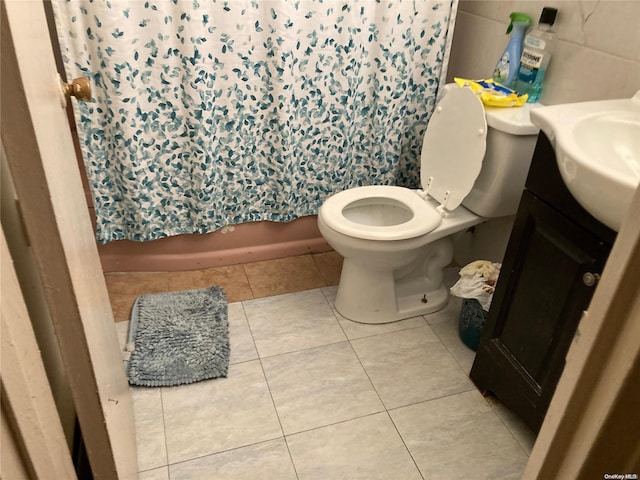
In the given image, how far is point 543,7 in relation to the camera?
169 cm

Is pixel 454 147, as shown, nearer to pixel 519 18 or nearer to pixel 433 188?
pixel 433 188

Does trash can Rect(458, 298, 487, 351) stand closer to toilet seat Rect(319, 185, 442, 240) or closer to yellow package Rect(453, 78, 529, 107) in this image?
toilet seat Rect(319, 185, 442, 240)

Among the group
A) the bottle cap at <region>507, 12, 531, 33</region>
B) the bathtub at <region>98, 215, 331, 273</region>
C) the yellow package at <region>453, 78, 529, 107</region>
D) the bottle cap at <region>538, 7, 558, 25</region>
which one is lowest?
the bathtub at <region>98, 215, 331, 273</region>

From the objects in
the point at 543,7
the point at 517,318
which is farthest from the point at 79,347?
the point at 543,7

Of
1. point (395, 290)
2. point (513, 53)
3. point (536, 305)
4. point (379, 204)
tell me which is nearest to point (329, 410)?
point (395, 290)

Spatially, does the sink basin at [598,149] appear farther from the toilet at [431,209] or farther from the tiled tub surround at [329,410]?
the tiled tub surround at [329,410]

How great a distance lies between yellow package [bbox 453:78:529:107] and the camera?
67.1 inches

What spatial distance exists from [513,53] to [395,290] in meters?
0.92

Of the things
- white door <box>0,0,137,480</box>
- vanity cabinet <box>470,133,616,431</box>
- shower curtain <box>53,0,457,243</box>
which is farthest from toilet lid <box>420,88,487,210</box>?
white door <box>0,0,137,480</box>

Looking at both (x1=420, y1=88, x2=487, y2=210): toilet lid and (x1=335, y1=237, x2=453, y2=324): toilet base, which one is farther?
(x1=335, y1=237, x2=453, y2=324): toilet base

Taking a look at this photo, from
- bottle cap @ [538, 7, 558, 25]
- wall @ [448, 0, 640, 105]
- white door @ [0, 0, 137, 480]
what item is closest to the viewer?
white door @ [0, 0, 137, 480]

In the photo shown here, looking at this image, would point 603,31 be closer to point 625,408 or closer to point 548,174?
point 548,174

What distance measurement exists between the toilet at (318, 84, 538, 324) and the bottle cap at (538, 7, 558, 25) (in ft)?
0.83

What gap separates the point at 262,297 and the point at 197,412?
0.59 m
